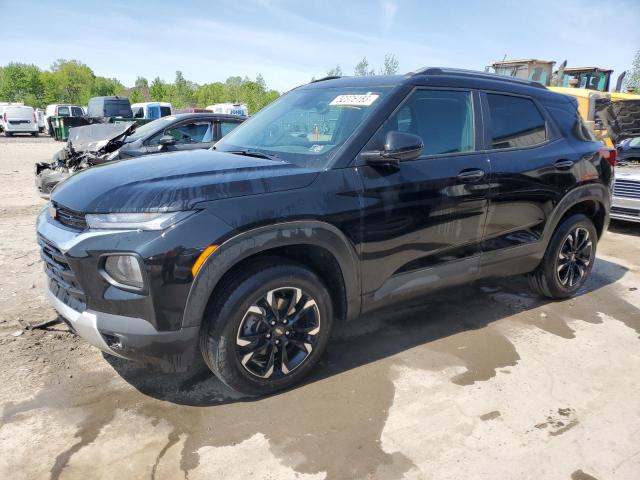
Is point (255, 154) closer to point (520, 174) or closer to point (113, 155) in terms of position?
point (520, 174)

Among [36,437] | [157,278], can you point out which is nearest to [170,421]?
[36,437]

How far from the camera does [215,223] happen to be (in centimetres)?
249

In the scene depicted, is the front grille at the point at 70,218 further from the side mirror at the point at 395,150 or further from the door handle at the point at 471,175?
the door handle at the point at 471,175

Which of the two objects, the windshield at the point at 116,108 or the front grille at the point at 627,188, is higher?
the windshield at the point at 116,108

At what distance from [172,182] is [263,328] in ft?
3.17

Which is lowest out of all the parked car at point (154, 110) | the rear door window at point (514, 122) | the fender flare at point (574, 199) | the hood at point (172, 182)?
the fender flare at point (574, 199)

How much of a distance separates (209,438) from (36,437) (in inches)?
36.3

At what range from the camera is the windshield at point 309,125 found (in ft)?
10.2

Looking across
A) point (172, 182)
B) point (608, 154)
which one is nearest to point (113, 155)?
Answer: point (172, 182)

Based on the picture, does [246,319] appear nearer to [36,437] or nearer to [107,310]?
[107,310]

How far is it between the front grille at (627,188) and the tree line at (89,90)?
49.8m

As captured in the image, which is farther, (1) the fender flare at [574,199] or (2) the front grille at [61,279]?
(1) the fender flare at [574,199]

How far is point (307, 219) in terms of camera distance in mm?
2764

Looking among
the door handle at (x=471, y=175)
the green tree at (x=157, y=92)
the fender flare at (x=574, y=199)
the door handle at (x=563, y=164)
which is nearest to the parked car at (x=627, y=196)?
the fender flare at (x=574, y=199)
